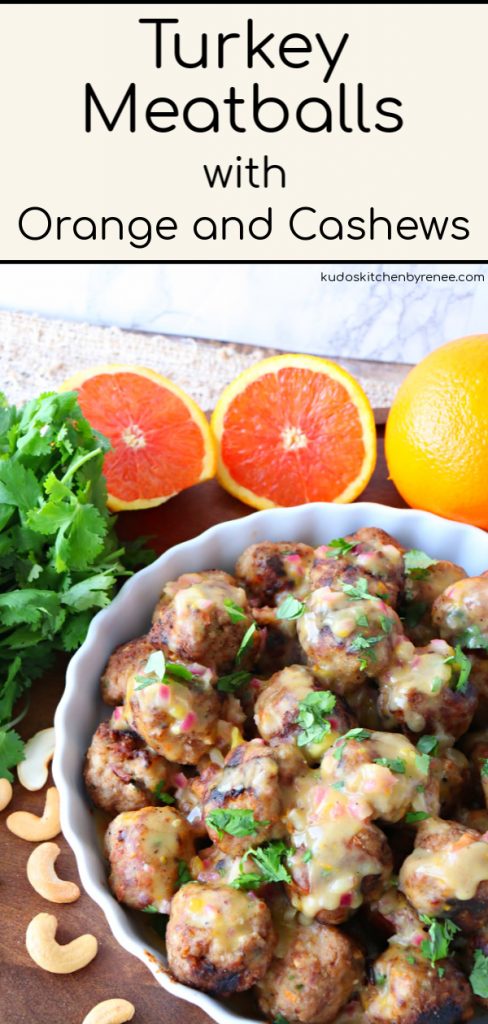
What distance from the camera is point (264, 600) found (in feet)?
8.13

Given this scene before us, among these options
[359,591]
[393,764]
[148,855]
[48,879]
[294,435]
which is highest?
[294,435]

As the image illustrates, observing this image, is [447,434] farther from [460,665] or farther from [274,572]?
[460,665]

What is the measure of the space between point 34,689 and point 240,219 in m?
2.08

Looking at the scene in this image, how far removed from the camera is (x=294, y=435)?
295 centimetres

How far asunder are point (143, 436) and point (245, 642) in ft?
3.00

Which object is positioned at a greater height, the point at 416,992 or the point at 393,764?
the point at 393,764

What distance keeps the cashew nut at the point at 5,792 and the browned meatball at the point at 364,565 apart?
879 millimetres

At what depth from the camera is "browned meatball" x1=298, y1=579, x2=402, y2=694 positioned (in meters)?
2.05

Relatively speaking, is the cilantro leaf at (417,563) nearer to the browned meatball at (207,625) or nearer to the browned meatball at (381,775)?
the browned meatball at (207,625)

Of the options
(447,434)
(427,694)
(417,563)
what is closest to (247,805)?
(427,694)

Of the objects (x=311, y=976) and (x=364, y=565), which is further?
(x=364, y=565)

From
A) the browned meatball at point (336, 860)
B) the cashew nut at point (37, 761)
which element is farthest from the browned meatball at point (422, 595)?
the cashew nut at point (37, 761)

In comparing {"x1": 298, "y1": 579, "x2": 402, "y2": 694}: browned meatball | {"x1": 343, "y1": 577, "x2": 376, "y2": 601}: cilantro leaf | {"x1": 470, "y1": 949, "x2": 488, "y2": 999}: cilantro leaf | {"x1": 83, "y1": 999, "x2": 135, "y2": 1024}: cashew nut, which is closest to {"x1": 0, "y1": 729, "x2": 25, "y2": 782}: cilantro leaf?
{"x1": 83, "y1": 999, "x2": 135, "y2": 1024}: cashew nut

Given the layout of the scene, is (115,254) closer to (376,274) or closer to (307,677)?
(376,274)
